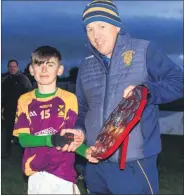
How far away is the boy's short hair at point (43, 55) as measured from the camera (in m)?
2.36

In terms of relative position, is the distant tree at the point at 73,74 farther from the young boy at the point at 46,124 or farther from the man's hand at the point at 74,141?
the man's hand at the point at 74,141

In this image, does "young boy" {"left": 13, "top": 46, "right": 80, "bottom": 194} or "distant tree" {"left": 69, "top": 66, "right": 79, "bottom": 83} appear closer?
"young boy" {"left": 13, "top": 46, "right": 80, "bottom": 194}

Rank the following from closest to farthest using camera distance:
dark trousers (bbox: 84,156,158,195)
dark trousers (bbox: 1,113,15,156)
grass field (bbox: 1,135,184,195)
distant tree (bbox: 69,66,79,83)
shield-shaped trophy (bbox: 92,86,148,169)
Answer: shield-shaped trophy (bbox: 92,86,148,169) → dark trousers (bbox: 84,156,158,195) → grass field (bbox: 1,135,184,195) → distant tree (bbox: 69,66,79,83) → dark trousers (bbox: 1,113,15,156)

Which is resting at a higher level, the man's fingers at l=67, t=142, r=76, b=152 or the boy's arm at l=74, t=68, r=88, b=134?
the boy's arm at l=74, t=68, r=88, b=134

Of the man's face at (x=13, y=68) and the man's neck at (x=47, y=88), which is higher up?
the man's neck at (x=47, y=88)

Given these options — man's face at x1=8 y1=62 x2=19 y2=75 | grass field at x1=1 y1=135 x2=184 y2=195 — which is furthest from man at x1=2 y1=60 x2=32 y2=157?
grass field at x1=1 y1=135 x2=184 y2=195

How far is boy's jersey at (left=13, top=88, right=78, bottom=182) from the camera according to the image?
2314mm

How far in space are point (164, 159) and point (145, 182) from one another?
424cm

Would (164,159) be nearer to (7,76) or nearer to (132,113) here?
(7,76)

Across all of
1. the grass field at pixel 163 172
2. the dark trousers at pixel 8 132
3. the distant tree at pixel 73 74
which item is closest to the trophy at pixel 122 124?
the grass field at pixel 163 172

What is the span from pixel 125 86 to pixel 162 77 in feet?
0.54

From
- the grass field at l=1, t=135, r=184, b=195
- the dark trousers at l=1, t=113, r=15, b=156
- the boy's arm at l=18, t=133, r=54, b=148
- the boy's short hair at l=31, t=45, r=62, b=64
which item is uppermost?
the boy's short hair at l=31, t=45, r=62, b=64

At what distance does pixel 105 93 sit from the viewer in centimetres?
223

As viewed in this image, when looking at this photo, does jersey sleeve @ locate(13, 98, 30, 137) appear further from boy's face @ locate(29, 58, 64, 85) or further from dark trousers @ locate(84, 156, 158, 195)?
dark trousers @ locate(84, 156, 158, 195)
